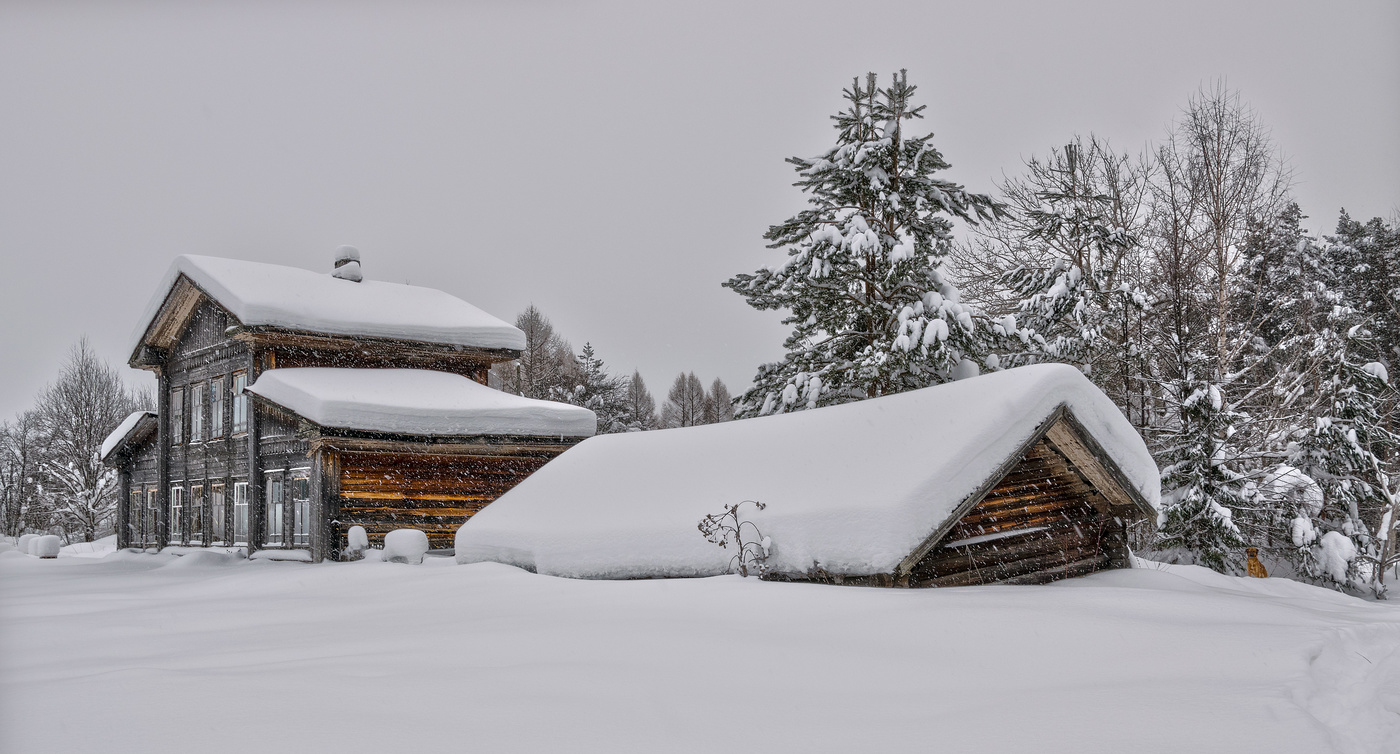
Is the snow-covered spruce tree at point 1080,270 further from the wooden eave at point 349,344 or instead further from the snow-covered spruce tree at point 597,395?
the snow-covered spruce tree at point 597,395

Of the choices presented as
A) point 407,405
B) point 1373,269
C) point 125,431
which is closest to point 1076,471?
point 407,405

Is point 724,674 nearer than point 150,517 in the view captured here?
Yes

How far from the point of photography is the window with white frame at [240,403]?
19328 millimetres

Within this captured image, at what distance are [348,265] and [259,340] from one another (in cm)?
509

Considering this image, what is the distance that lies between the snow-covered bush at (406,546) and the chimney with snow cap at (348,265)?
34.0ft

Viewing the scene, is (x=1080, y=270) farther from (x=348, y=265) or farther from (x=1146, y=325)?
(x=348, y=265)

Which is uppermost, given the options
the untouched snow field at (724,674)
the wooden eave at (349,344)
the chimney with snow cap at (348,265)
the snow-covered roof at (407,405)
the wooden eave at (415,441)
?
the chimney with snow cap at (348,265)

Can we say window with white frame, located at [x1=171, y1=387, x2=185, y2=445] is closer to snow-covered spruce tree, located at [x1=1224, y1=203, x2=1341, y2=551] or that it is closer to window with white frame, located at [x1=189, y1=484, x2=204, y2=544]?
window with white frame, located at [x1=189, y1=484, x2=204, y2=544]

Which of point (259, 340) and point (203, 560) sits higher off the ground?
point (259, 340)

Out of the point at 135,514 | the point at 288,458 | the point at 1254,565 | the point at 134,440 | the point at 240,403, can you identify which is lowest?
the point at 1254,565

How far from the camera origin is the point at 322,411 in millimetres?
15188

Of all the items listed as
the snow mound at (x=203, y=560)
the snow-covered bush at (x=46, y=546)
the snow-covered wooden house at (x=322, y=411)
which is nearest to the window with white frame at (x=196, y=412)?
the snow-covered wooden house at (x=322, y=411)

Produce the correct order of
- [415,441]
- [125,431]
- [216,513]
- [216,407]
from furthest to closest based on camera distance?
[125,431] < [216,513] < [216,407] < [415,441]

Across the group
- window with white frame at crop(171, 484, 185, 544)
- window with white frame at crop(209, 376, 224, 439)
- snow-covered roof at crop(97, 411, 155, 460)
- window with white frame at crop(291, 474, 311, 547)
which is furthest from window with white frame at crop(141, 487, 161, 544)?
window with white frame at crop(291, 474, 311, 547)
